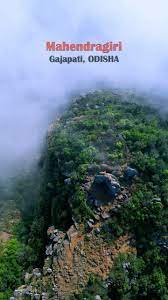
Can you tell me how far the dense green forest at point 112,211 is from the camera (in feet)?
166

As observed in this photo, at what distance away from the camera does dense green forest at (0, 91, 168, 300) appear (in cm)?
5069

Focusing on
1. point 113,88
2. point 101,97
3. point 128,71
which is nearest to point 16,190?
point 101,97

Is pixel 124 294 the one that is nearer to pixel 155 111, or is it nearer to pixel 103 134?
pixel 103 134

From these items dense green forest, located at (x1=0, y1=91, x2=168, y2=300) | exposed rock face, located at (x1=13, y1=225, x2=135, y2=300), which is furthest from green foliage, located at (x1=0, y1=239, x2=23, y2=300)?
exposed rock face, located at (x1=13, y1=225, x2=135, y2=300)

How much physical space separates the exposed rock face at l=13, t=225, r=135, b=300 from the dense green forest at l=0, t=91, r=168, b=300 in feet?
2.56

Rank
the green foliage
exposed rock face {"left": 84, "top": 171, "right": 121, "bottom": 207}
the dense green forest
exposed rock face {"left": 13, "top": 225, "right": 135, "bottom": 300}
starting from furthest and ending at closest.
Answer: the green foliage < exposed rock face {"left": 84, "top": 171, "right": 121, "bottom": 207} < the dense green forest < exposed rock face {"left": 13, "top": 225, "right": 135, "bottom": 300}

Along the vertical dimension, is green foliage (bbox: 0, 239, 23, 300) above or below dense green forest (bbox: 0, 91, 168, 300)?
below

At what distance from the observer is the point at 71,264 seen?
165ft

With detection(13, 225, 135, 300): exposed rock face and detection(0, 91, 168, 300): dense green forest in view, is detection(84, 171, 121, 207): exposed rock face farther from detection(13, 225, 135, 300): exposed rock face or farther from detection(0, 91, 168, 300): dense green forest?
detection(13, 225, 135, 300): exposed rock face

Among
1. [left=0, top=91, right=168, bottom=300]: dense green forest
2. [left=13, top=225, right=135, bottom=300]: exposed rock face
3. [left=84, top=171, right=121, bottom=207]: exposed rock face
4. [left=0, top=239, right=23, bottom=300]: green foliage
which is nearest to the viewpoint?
[left=13, top=225, right=135, bottom=300]: exposed rock face

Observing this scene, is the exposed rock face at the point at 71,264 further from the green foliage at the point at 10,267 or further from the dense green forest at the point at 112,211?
the green foliage at the point at 10,267

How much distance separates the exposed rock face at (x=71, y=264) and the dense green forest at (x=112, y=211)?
78 centimetres

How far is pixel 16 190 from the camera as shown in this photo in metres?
68.2

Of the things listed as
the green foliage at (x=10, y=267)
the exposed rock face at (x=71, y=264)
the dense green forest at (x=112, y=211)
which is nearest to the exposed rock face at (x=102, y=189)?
the dense green forest at (x=112, y=211)
